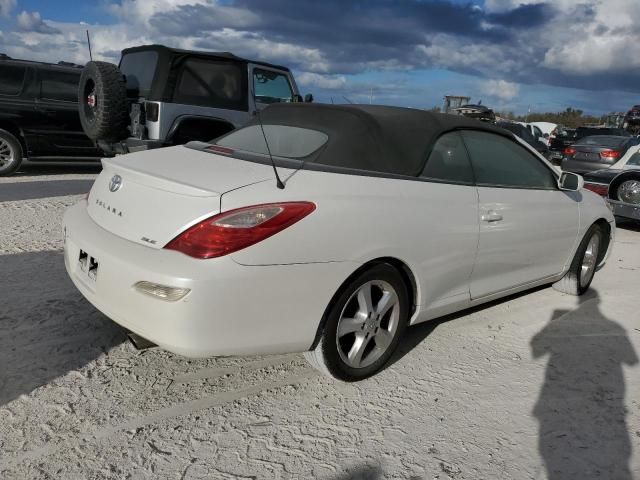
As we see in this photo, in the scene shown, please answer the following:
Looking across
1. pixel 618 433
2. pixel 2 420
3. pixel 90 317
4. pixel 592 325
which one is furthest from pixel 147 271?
pixel 592 325

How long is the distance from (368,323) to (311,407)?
544 millimetres

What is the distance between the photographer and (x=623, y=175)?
7715 millimetres

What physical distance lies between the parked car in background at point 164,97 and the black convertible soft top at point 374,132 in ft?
12.6

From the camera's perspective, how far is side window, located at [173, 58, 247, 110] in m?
7.27

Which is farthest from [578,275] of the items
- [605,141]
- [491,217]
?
[605,141]

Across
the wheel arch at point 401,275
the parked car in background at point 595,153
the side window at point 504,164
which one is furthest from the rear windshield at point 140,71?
the parked car in background at point 595,153

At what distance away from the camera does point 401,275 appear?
10.2ft

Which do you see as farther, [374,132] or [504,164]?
[504,164]

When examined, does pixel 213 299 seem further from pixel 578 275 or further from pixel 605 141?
pixel 605 141

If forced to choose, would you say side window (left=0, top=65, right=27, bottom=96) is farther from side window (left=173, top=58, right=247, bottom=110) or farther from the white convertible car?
the white convertible car

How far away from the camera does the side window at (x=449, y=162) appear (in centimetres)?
334

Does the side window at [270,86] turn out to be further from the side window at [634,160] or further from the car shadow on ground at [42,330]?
the side window at [634,160]

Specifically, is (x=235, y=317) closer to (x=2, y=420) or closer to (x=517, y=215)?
(x=2, y=420)

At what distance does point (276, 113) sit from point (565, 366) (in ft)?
8.40
